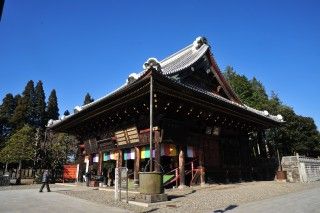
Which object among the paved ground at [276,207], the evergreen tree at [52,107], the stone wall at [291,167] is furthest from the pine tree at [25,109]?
the paved ground at [276,207]

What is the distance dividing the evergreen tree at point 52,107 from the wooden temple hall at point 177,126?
4995 cm

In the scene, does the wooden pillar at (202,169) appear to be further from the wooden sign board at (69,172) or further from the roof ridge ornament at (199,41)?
the wooden sign board at (69,172)

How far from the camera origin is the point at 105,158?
19.9 m

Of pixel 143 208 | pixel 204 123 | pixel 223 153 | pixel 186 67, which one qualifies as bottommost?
pixel 143 208

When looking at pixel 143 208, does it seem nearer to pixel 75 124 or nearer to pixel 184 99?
pixel 184 99

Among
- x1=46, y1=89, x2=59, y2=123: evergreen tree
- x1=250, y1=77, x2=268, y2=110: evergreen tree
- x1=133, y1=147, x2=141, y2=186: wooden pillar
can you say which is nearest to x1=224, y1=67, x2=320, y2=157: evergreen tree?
x1=250, y1=77, x2=268, y2=110: evergreen tree

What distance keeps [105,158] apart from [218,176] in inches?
333

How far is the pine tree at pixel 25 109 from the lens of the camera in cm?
5932

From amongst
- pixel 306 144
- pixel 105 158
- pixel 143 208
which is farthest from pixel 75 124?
pixel 306 144

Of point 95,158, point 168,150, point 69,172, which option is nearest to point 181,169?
point 168,150

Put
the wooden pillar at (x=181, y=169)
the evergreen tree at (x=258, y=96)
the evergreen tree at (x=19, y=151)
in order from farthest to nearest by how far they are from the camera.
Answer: the evergreen tree at (x=258, y=96)
the evergreen tree at (x=19, y=151)
the wooden pillar at (x=181, y=169)

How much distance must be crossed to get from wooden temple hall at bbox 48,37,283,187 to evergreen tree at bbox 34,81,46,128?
161 ft

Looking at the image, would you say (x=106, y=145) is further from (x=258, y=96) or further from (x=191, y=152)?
(x=258, y=96)

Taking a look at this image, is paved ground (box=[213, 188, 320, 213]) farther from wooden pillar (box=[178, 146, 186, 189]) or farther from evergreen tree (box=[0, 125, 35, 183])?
evergreen tree (box=[0, 125, 35, 183])
